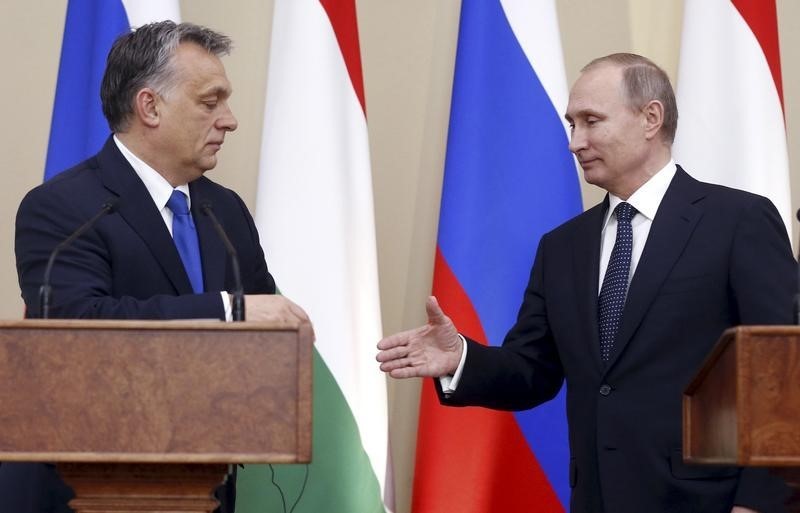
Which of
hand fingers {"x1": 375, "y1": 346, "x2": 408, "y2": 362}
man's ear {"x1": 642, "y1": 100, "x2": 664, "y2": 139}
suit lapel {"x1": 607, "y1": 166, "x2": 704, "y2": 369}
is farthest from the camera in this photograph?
man's ear {"x1": 642, "y1": 100, "x2": 664, "y2": 139}

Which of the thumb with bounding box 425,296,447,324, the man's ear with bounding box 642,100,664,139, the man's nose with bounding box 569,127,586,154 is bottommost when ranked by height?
the thumb with bounding box 425,296,447,324

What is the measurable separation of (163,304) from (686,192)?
4.41 ft

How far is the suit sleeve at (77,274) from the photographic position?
8.50 ft

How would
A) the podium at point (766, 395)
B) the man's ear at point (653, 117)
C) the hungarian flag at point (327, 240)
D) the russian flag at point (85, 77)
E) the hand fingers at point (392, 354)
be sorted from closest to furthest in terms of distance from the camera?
the podium at point (766, 395) < the hand fingers at point (392, 354) < the man's ear at point (653, 117) < the hungarian flag at point (327, 240) < the russian flag at point (85, 77)

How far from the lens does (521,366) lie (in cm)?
328

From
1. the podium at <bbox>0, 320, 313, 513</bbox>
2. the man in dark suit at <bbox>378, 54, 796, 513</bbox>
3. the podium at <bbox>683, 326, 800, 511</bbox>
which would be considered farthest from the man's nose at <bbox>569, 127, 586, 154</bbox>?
the podium at <bbox>0, 320, 313, 513</bbox>

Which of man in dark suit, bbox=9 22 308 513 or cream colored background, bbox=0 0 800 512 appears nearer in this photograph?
man in dark suit, bbox=9 22 308 513

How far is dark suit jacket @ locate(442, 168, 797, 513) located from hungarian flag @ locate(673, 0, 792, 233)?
61 cm

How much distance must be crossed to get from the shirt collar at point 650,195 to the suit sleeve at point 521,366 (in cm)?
27

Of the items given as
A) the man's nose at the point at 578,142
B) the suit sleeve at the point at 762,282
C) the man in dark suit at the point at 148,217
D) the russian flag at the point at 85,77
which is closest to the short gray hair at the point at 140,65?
the man in dark suit at the point at 148,217

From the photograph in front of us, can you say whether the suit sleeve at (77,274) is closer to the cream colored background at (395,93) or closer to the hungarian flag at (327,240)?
the hungarian flag at (327,240)

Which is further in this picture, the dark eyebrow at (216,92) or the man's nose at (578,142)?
the man's nose at (578,142)

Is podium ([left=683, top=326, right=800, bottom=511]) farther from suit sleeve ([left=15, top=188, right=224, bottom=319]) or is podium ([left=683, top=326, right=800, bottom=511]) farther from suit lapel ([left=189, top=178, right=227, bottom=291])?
suit lapel ([left=189, top=178, right=227, bottom=291])

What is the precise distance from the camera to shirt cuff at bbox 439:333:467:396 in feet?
10.5
